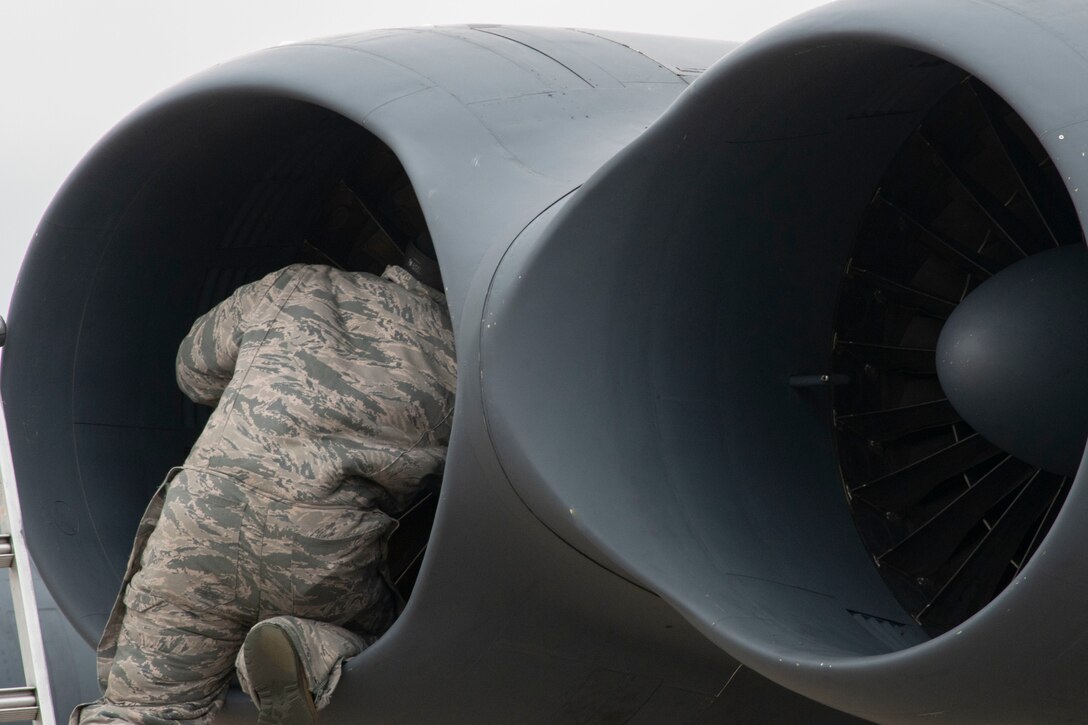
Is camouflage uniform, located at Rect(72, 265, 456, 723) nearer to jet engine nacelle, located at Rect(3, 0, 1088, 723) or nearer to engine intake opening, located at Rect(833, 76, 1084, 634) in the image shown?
jet engine nacelle, located at Rect(3, 0, 1088, 723)

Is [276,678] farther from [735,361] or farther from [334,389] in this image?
[735,361]

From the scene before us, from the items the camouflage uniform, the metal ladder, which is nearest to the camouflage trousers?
the camouflage uniform

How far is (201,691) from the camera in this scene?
4320 millimetres

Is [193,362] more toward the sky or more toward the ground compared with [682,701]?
more toward the sky

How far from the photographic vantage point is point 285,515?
4.15 metres

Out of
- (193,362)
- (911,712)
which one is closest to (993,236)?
(911,712)

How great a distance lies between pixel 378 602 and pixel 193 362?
0.97 metres

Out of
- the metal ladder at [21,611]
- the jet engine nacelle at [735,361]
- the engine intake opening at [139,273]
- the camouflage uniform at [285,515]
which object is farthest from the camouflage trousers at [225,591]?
the engine intake opening at [139,273]

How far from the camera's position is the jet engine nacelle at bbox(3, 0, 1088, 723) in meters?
2.88

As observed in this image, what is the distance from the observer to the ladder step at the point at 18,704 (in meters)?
4.63

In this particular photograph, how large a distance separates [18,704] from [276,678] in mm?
1117

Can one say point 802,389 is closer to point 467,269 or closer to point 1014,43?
point 467,269

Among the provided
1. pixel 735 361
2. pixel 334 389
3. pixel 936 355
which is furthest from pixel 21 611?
pixel 936 355

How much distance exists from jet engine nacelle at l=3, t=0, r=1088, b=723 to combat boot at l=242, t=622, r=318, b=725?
0.20 metres
